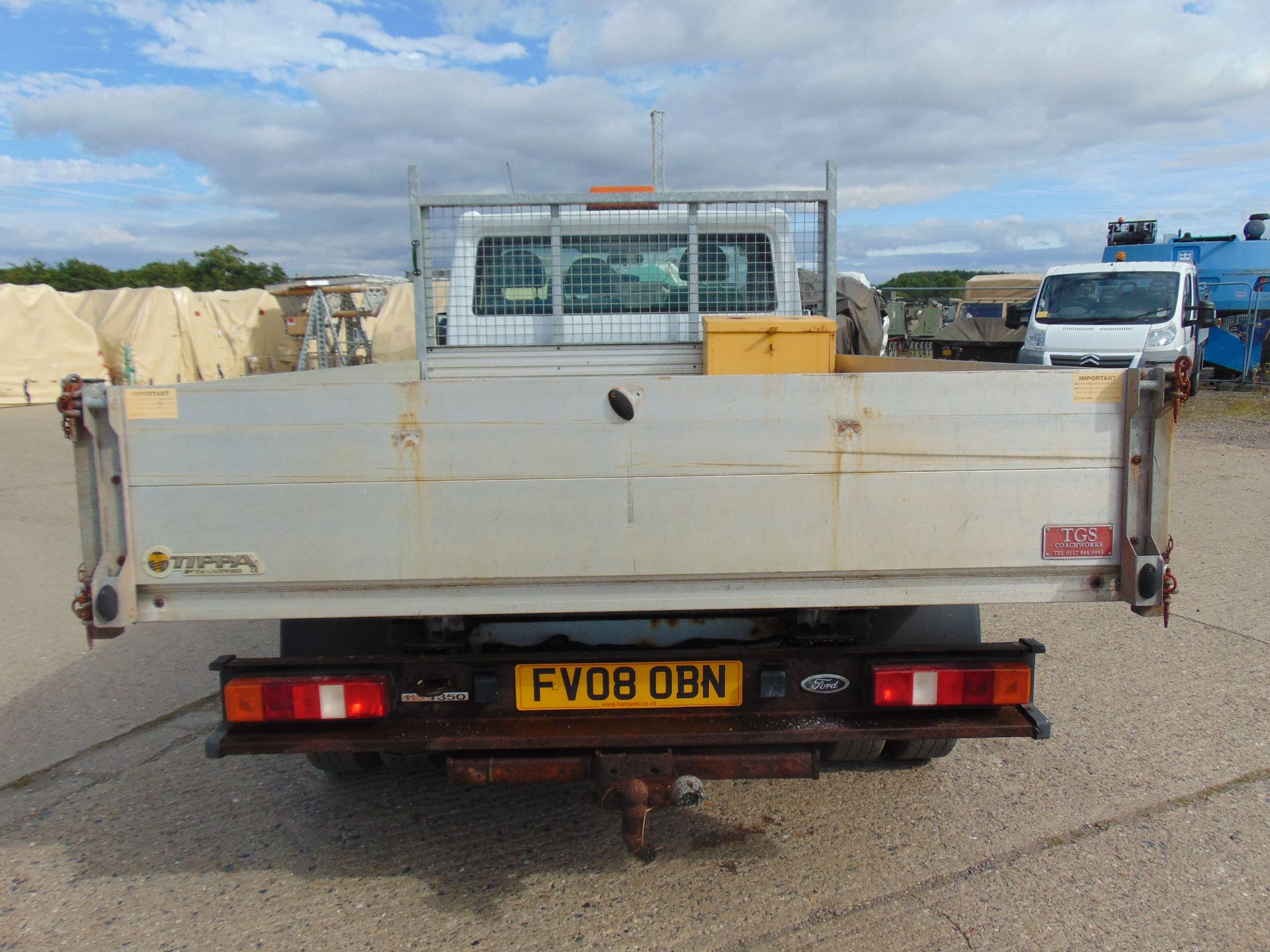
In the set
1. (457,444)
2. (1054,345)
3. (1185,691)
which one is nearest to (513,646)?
(457,444)

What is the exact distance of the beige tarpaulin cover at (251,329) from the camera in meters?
22.3

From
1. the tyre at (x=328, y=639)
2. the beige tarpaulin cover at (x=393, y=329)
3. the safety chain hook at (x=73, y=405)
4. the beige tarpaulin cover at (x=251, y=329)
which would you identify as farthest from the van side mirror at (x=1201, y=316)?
the beige tarpaulin cover at (x=251, y=329)

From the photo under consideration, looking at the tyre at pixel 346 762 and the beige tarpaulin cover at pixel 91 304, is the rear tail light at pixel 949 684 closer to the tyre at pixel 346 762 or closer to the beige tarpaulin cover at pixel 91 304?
the tyre at pixel 346 762

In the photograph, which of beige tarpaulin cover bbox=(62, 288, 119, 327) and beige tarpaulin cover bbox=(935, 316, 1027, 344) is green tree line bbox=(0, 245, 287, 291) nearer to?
beige tarpaulin cover bbox=(62, 288, 119, 327)

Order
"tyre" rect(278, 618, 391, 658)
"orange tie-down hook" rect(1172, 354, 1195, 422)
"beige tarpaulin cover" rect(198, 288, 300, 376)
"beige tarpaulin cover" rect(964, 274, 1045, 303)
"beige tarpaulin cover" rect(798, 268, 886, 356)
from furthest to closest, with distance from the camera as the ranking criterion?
1. "beige tarpaulin cover" rect(964, 274, 1045, 303)
2. "beige tarpaulin cover" rect(198, 288, 300, 376)
3. "beige tarpaulin cover" rect(798, 268, 886, 356)
4. "tyre" rect(278, 618, 391, 658)
5. "orange tie-down hook" rect(1172, 354, 1195, 422)

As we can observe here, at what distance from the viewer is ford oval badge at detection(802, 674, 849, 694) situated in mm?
2680

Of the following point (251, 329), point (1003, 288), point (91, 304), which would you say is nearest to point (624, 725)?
point (251, 329)

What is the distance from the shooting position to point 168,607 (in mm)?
2400

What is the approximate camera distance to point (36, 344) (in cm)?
1914

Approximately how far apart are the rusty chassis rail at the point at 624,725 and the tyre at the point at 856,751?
581 millimetres

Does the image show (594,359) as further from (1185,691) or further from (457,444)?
(1185,691)

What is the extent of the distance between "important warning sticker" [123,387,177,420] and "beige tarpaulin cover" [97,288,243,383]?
20007 mm

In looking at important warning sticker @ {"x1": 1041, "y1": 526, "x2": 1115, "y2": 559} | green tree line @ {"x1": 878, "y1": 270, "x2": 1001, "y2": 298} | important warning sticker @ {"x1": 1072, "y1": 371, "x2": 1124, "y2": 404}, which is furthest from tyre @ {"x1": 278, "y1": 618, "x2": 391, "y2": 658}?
green tree line @ {"x1": 878, "y1": 270, "x2": 1001, "y2": 298}

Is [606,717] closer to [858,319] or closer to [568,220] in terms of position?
[568,220]
